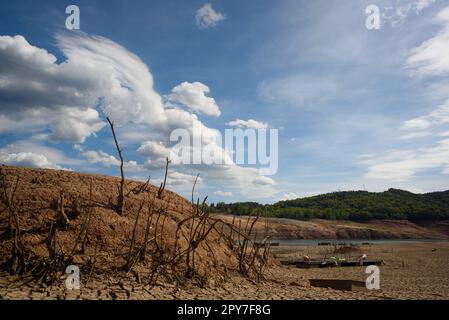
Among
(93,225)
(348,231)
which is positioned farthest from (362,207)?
(93,225)

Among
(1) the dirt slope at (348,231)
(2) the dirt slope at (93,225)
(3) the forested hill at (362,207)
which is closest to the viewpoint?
(2) the dirt slope at (93,225)

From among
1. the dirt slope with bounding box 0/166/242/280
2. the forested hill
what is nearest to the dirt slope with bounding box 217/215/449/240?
the forested hill

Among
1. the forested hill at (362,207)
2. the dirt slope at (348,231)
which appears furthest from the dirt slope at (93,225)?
the forested hill at (362,207)

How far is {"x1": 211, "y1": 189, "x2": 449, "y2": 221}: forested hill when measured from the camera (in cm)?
10212

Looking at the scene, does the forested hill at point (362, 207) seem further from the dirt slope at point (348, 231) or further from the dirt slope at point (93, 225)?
the dirt slope at point (93, 225)

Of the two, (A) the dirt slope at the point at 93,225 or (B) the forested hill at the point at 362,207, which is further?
(B) the forested hill at the point at 362,207

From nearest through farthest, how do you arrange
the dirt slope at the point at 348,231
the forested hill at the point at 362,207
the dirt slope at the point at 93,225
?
the dirt slope at the point at 93,225
the dirt slope at the point at 348,231
the forested hill at the point at 362,207

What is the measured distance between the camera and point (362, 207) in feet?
382

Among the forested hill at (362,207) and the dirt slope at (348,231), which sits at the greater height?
the forested hill at (362,207)

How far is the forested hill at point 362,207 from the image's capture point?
4021 inches

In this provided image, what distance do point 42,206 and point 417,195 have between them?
14914 centimetres

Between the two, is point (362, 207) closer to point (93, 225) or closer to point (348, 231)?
point (348, 231)

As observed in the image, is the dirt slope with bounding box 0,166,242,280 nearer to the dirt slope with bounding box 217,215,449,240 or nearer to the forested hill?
the dirt slope with bounding box 217,215,449,240

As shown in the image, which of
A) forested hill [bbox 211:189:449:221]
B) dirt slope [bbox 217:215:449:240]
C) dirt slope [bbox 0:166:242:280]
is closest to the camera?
dirt slope [bbox 0:166:242:280]
